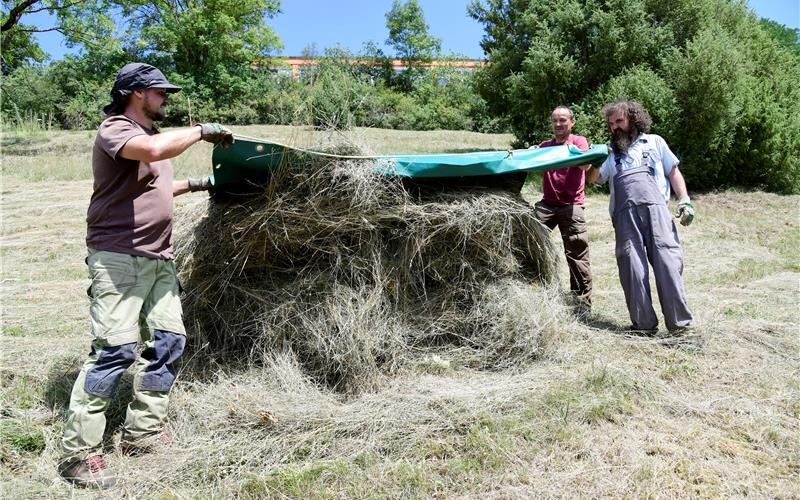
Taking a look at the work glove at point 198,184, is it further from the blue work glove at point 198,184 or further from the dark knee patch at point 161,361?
the dark knee patch at point 161,361

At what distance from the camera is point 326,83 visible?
4.79 meters

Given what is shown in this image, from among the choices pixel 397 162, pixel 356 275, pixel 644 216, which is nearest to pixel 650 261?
pixel 644 216

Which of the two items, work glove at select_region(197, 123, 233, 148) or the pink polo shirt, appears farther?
the pink polo shirt

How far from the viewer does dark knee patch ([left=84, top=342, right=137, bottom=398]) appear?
267 centimetres

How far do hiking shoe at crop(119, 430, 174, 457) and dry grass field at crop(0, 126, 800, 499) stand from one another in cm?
6

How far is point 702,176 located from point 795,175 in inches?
79.2

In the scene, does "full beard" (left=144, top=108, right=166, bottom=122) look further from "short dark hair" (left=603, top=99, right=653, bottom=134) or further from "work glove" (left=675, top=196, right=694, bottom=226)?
"work glove" (left=675, top=196, right=694, bottom=226)

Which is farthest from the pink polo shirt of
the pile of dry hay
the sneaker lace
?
the sneaker lace

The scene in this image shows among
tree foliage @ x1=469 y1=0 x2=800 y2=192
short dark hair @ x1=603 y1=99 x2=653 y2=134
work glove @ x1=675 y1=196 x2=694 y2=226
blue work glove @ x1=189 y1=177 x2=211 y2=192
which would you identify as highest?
tree foliage @ x1=469 y1=0 x2=800 y2=192

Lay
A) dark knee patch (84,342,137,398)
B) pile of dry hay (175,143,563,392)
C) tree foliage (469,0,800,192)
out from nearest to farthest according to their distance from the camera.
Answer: dark knee patch (84,342,137,398) < pile of dry hay (175,143,563,392) < tree foliage (469,0,800,192)

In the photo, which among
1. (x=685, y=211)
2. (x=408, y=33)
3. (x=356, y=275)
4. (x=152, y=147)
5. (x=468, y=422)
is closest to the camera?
(x=152, y=147)

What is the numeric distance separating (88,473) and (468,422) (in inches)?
70.8

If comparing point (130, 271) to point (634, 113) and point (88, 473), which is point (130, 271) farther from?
point (634, 113)

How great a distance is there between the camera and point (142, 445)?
289 centimetres
